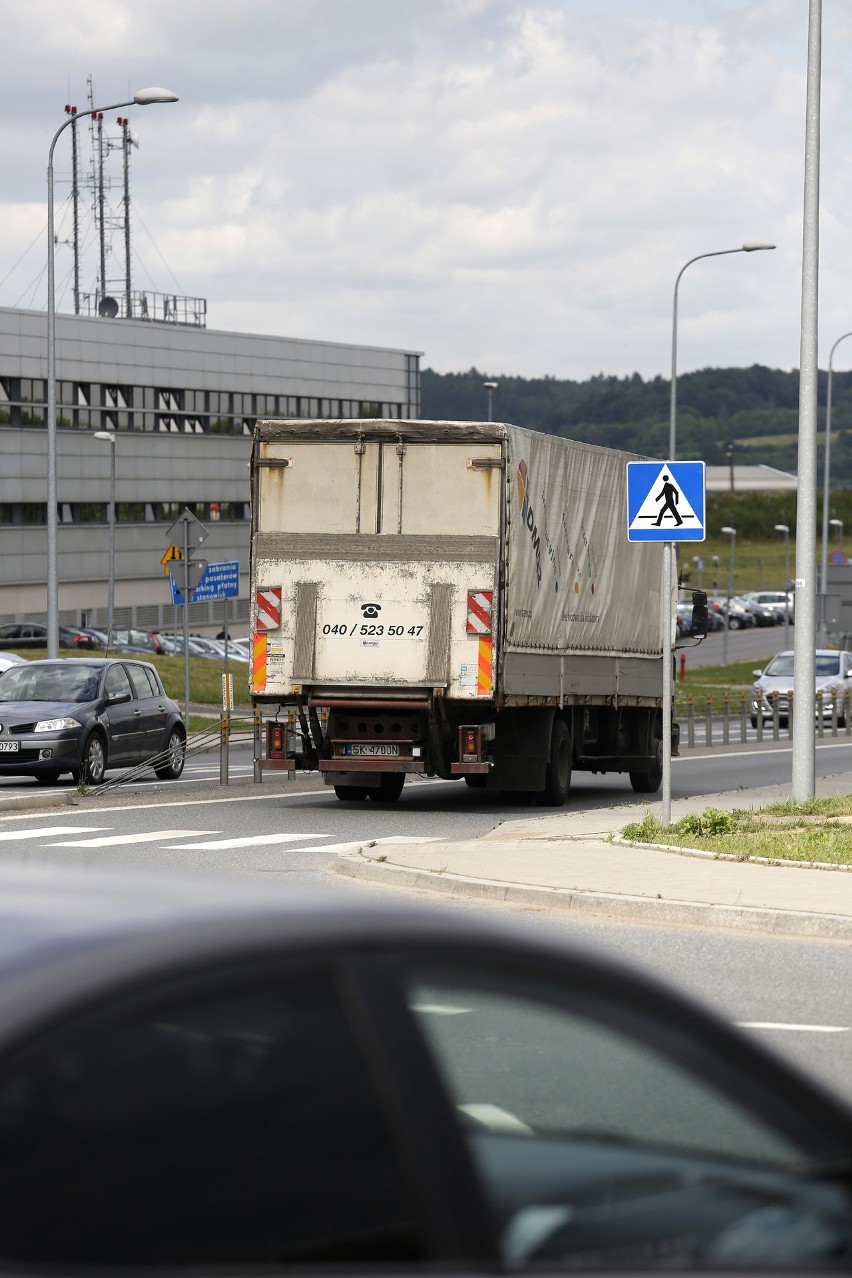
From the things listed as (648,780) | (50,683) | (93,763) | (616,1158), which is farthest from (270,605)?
(616,1158)

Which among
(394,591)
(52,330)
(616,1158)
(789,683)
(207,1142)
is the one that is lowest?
(789,683)

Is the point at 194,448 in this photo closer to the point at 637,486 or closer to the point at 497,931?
the point at 637,486

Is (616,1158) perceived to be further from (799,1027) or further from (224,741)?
(224,741)

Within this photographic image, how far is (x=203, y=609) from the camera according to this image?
97.8 meters

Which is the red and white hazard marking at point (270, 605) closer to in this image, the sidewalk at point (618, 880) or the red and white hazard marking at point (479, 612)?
the red and white hazard marking at point (479, 612)

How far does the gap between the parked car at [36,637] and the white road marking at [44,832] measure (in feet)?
164

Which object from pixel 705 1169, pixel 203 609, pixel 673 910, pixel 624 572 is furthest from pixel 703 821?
pixel 203 609

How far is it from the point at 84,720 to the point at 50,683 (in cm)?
105

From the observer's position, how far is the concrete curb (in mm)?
11359

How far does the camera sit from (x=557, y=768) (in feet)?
70.7

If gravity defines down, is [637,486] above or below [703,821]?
above

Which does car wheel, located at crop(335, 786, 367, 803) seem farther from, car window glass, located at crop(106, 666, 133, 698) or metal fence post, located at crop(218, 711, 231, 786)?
car window glass, located at crop(106, 666, 133, 698)

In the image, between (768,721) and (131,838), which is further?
(768,721)

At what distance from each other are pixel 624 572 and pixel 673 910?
477 inches
